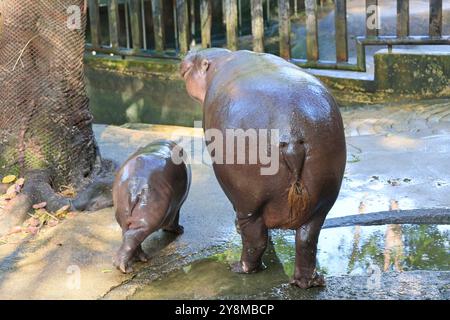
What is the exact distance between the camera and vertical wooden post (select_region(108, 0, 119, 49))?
1016 cm

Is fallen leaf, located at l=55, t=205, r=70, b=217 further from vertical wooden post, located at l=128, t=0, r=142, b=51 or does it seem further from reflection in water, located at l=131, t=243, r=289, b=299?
vertical wooden post, located at l=128, t=0, r=142, b=51

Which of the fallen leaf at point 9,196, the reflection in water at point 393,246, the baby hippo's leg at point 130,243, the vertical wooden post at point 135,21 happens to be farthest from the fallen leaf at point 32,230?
the vertical wooden post at point 135,21

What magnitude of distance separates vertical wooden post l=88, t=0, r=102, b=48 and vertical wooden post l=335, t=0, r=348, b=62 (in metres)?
3.49

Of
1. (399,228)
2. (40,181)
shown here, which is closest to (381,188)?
(399,228)

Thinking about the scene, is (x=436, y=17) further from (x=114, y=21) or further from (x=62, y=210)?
(x=62, y=210)

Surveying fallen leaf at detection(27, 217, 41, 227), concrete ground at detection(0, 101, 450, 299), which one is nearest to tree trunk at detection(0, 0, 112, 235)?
fallen leaf at detection(27, 217, 41, 227)

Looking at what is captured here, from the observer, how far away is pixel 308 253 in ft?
13.0

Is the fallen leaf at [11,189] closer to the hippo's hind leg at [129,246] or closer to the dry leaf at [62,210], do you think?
the dry leaf at [62,210]

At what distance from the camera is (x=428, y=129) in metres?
7.32

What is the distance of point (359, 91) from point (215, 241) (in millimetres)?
4507

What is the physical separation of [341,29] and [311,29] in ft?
1.22

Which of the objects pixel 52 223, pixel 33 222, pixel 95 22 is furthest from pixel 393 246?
pixel 95 22

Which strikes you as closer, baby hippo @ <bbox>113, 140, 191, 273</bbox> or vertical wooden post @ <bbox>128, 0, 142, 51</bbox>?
baby hippo @ <bbox>113, 140, 191, 273</bbox>
